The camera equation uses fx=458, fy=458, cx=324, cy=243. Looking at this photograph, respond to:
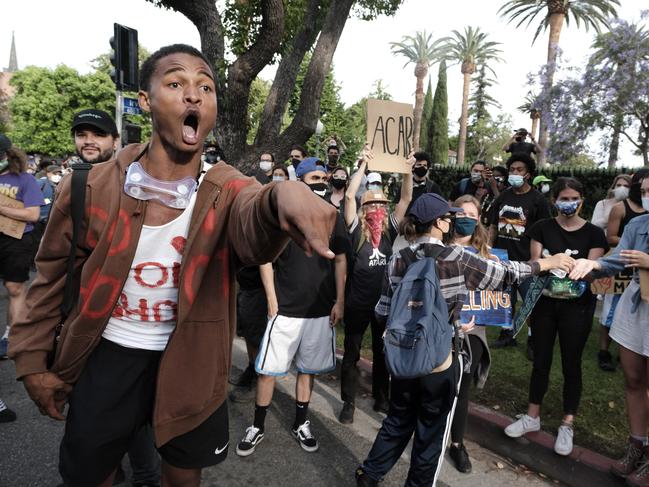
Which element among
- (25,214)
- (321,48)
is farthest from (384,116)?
(321,48)

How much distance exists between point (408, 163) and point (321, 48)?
5.04 meters

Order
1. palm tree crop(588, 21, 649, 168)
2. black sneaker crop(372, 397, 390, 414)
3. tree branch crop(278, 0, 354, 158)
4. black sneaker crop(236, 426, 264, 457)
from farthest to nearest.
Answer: palm tree crop(588, 21, 649, 168) < tree branch crop(278, 0, 354, 158) < black sneaker crop(372, 397, 390, 414) < black sneaker crop(236, 426, 264, 457)

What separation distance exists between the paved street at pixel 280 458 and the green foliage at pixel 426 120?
43.6 m

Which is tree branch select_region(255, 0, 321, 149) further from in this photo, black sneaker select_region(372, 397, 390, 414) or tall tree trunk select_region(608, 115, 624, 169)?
tall tree trunk select_region(608, 115, 624, 169)

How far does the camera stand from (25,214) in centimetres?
432

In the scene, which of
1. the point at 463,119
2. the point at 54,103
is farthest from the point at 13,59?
the point at 463,119

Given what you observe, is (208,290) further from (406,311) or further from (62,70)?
(62,70)

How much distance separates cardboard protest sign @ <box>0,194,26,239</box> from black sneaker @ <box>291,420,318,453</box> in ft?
10.7

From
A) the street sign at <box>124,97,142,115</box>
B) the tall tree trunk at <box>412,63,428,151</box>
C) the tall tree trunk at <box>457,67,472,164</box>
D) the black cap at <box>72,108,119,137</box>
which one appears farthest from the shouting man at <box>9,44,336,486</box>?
the tall tree trunk at <box>457,67,472,164</box>

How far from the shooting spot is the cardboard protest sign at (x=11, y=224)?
425cm

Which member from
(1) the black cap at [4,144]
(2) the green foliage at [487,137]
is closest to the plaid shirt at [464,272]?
(1) the black cap at [4,144]

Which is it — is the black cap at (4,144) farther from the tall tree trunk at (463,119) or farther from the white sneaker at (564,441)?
the tall tree trunk at (463,119)

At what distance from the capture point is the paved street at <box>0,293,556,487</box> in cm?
300

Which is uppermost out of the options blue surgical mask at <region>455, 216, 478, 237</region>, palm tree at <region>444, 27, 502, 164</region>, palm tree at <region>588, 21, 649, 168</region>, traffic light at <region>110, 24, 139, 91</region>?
palm tree at <region>444, 27, 502, 164</region>
